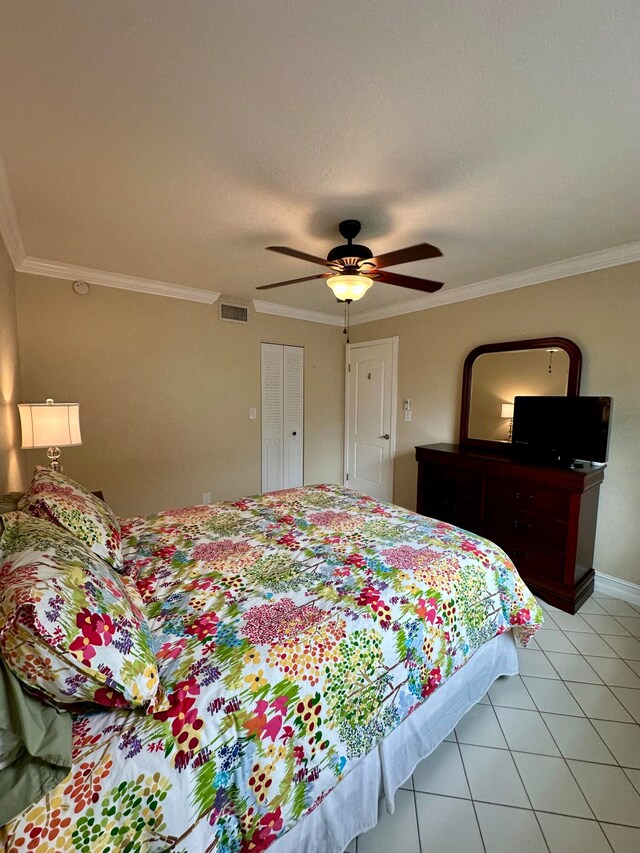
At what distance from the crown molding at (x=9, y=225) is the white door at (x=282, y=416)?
2.12 m

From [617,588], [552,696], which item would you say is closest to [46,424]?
[552,696]

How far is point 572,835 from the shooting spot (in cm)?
121

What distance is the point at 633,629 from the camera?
225cm

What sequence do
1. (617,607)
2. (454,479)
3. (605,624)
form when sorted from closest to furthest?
(605,624), (617,607), (454,479)

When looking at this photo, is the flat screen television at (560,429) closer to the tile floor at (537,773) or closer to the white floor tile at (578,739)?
the tile floor at (537,773)

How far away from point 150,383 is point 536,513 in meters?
3.34

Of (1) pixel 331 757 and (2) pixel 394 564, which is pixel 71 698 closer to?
(1) pixel 331 757

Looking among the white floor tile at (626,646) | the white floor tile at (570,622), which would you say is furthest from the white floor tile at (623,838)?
the white floor tile at (570,622)

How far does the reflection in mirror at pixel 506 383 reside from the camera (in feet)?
9.16

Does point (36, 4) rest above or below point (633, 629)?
above

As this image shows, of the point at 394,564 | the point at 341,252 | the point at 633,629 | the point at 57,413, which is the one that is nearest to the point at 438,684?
the point at 394,564

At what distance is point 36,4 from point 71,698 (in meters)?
1.74

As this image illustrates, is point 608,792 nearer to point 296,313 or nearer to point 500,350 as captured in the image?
point 500,350

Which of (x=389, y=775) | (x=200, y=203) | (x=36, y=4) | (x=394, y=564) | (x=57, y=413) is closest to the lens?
(x=36, y=4)
